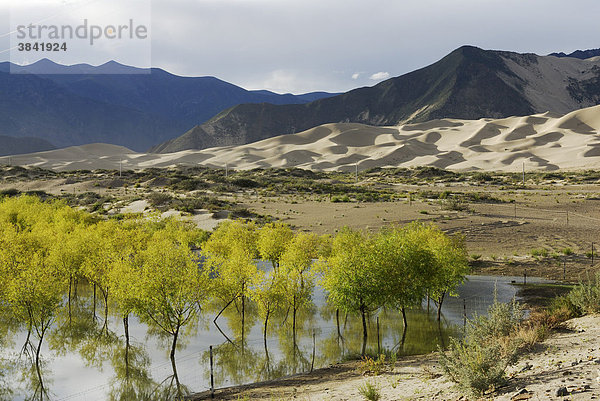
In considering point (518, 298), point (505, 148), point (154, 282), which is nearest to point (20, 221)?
point (154, 282)

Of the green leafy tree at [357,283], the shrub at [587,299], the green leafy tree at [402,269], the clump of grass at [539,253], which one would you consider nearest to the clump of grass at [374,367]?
the green leafy tree at [357,283]

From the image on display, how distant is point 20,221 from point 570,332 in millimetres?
56751

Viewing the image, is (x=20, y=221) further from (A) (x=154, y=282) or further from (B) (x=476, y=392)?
(B) (x=476, y=392)

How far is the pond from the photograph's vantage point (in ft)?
74.9

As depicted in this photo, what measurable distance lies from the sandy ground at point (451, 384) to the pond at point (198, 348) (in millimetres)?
2272

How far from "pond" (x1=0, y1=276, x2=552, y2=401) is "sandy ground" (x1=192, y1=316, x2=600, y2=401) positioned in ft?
7.45

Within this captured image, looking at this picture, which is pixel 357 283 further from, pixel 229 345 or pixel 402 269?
pixel 229 345

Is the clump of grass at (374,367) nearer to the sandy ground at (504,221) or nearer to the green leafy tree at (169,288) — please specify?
the green leafy tree at (169,288)

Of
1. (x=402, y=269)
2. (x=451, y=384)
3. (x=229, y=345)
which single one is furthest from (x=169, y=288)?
(x=451, y=384)

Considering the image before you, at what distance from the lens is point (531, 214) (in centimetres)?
6344

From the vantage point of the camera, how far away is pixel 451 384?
1424cm

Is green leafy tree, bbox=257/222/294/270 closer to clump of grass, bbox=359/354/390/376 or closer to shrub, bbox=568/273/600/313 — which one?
clump of grass, bbox=359/354/390/376

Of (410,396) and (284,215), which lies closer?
(410,396)

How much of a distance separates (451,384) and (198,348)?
16.9 m
